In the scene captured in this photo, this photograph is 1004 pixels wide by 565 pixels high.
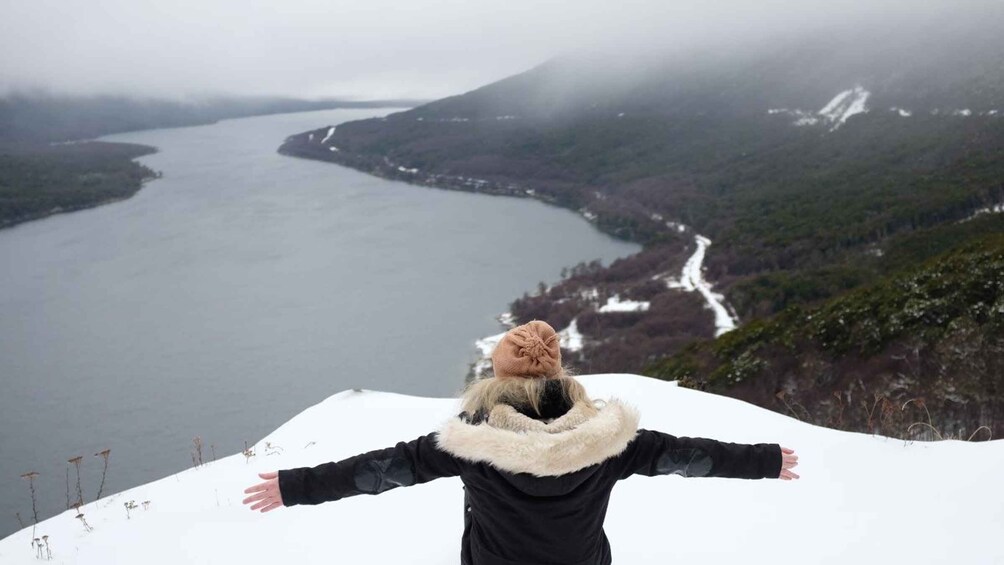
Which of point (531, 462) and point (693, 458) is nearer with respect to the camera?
point (531, 462)

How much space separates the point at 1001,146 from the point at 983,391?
4358 cm

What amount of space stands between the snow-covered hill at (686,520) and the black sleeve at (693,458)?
1.01 m

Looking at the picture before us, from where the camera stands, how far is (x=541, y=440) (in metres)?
1.25

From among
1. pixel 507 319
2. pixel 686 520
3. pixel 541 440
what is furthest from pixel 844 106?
pixel 541 440

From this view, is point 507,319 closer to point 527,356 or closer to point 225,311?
point 225,311

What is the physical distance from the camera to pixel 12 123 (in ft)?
367

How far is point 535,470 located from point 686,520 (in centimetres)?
173

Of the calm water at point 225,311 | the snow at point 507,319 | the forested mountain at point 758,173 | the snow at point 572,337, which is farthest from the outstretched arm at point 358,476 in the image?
the snow at point 507,319

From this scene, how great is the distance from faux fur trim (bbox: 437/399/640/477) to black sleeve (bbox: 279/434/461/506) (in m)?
Answer: 0.10

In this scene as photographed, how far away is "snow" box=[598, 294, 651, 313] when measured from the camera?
32.8 meters

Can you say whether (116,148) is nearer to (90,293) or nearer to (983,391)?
(90,293)

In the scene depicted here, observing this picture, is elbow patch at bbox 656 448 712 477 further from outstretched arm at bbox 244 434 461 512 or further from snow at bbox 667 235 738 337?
snow at bbox 667 235 738 337

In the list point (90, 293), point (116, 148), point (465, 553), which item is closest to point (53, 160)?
point (116, 148)

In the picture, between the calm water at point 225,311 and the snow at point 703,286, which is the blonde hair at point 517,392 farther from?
the snow at point 703,286
